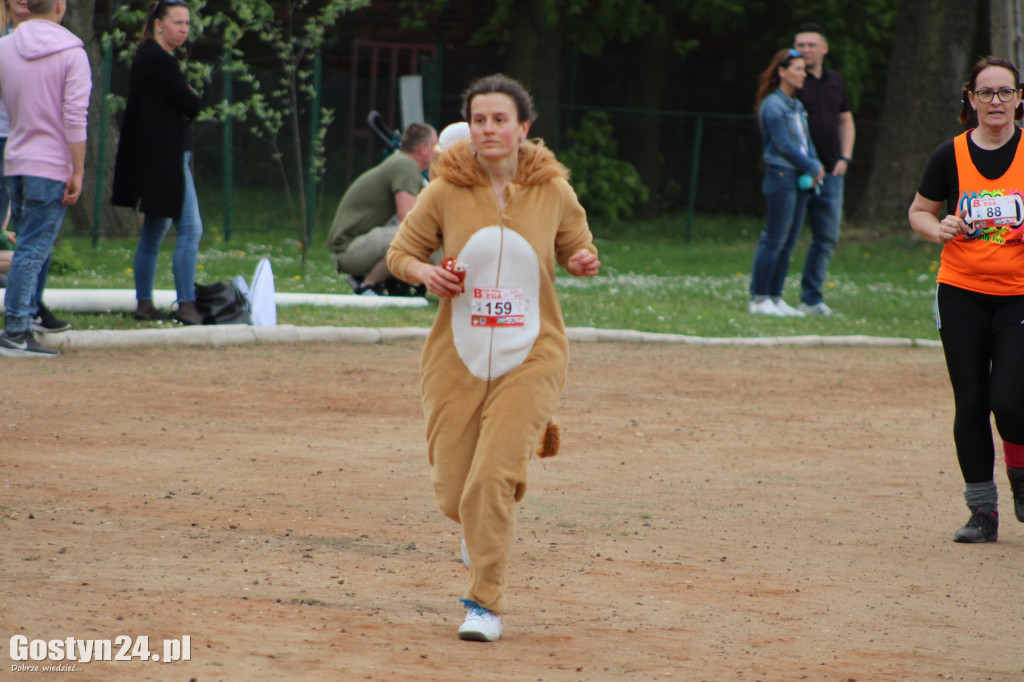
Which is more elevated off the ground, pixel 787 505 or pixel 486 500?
pixel 486 500

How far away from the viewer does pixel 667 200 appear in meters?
25.8

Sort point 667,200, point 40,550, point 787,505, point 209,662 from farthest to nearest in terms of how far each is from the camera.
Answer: point 667,200
point 787,505
point 40,550
point 209,662

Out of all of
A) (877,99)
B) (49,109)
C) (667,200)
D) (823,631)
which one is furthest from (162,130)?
(877,99)

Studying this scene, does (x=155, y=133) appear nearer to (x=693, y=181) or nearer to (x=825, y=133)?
(x=825, y=133)

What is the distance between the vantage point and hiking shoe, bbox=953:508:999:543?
5609 mm

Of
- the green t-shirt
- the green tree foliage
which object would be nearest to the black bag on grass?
the green t-shirt

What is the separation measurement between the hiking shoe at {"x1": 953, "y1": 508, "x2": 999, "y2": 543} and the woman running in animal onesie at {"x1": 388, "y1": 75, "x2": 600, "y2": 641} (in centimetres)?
222

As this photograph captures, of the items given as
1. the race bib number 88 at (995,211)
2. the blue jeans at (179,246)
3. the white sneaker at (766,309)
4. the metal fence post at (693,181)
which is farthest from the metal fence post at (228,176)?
the race bib number 88 at (995,211)

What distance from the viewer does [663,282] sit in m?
16.2

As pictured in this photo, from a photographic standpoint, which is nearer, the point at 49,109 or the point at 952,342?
the point at 952,342

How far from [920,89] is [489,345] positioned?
18187mm

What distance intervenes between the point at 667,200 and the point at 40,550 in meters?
22.0

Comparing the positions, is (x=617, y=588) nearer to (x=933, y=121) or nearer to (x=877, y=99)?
(x=933, y=121)

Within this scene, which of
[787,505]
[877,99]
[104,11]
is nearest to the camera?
[787,505]
